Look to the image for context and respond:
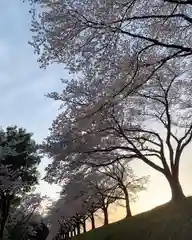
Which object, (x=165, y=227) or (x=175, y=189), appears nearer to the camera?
(x=165, y=227)

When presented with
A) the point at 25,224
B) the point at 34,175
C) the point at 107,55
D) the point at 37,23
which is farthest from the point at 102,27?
the point at 25,224

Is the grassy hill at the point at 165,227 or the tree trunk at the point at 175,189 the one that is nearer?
the grassy hill at the point at 165,227

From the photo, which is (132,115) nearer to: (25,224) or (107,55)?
(107,55)

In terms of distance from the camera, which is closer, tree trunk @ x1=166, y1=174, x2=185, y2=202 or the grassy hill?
the grassy hill

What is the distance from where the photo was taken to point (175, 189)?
63.7 feet

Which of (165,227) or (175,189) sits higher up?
(175,189)

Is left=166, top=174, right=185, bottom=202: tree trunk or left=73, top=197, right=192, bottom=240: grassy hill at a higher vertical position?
left=166, top=174, right=185, bottom=202: tree trunk

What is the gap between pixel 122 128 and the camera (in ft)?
70.2

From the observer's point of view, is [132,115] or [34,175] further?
[34,175]

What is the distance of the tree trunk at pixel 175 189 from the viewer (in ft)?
62.7

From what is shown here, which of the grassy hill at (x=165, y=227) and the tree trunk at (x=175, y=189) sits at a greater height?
the tree trunk at (x=175, y=189)

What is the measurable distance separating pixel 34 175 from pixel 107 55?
73.9ft

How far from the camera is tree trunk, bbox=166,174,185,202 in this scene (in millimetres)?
19125

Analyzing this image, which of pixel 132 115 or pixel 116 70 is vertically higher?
pixel 132 115
